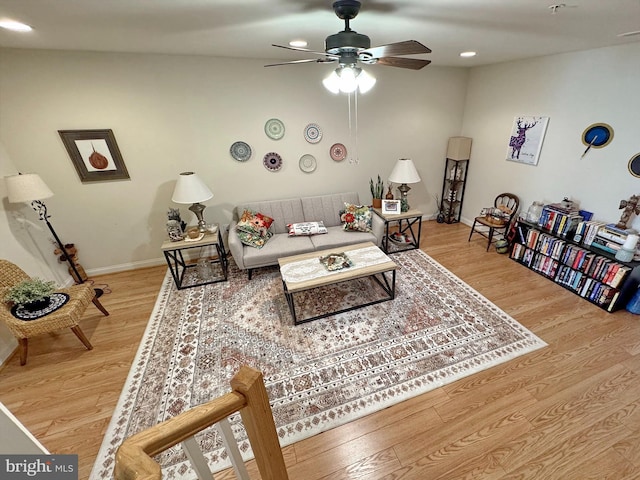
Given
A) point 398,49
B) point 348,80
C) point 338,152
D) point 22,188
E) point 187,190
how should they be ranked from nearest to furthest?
point 398,49 → point 348,80 → point 22,188 → point 187,190 → point 338,152

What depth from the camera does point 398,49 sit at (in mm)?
1507

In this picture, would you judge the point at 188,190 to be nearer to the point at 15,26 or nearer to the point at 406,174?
the point at 15,26

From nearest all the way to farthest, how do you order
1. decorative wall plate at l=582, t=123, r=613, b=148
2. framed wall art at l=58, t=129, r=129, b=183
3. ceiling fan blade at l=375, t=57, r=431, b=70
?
ceiling fan blade at l=375, t=57, r=431, b=70 → decorative wall plate at l=582, t=123, r=613, b=148 → framed wall art at l=58, t=129, r=129, b=183

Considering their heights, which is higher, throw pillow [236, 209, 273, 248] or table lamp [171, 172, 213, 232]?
table lamp [171, 172, 213, 232]

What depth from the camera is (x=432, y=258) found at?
139 inches

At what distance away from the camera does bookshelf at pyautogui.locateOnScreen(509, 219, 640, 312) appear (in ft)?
7.98

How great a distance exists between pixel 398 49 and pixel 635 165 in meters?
2.72

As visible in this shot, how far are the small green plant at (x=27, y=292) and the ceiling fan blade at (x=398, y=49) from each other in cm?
308

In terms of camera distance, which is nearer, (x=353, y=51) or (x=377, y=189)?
(x=353, y=51)

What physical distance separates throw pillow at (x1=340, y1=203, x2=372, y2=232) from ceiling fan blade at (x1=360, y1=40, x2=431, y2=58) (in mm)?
2012

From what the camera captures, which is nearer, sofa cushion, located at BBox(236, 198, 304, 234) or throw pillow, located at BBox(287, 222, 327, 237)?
throw pillow, located at BBox(287, 222, 327, 237)

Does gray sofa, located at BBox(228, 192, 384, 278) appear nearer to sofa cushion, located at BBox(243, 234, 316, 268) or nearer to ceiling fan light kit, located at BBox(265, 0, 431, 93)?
sofa cushion, located at BBox(243, 234, 316, 268)

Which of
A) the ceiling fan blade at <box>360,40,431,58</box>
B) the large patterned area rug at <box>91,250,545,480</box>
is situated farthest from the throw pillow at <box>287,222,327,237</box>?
the ceiling fan blade at <box>360,40,431,58</box>

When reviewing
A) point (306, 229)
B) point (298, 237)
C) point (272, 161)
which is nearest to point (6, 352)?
point (298, 237)
